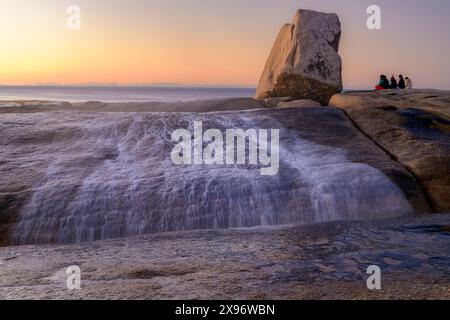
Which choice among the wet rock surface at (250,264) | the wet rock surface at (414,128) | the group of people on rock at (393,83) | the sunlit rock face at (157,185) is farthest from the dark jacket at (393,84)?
the wet rock surface at (250,264)

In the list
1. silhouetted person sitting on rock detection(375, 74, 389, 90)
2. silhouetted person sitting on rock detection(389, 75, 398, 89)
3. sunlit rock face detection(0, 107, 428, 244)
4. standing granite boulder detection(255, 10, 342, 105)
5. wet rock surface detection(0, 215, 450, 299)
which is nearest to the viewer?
wet rock surface detection(0, 215, 450, 299)

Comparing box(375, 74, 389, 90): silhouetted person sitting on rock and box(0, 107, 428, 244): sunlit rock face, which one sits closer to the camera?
box(0, 107, 428, 244): sunlit rock face

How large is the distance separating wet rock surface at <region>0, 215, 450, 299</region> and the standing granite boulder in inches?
255

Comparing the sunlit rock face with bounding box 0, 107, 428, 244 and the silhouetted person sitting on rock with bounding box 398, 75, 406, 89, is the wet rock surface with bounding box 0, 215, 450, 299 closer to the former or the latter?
the sunlit rock face with bounding box 0, 107, 428, 244

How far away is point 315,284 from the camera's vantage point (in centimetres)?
306

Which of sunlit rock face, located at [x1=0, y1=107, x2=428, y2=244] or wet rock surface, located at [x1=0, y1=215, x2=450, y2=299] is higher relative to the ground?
sunlit rock face, located at [x1=0, y1=107, x2=428, y2=244]

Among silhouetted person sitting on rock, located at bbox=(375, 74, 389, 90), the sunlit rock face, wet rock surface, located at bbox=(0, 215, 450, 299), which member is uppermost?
silhouetted person sitting on rock, located at bbox=(375, 74, 389, 90)

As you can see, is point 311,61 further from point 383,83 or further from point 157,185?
point 157,185

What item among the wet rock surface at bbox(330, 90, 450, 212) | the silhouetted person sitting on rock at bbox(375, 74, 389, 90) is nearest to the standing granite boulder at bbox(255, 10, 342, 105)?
the wet rock surface at bbox(330, 90, 450, 212)

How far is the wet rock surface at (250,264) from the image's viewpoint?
2.95 m

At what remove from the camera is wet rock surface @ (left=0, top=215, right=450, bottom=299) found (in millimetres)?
2953

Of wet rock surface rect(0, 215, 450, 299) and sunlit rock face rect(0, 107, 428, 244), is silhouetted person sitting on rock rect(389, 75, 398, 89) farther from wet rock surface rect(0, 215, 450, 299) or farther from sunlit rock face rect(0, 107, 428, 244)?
wet rock surface rect(0, 215, 450, 299)

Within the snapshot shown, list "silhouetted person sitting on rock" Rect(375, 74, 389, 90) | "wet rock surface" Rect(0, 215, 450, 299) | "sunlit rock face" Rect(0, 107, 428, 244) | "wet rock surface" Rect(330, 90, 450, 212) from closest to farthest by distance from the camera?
"wet rock surface" Rect(0, 215, 450, 299), "sunlit rock face" Rect(0, 107, 428, 244), "wet rock surface" Rect(330, 90, 450, 212), "silhouetted person sitting on rock" Rect(375, 74, 389, 90)
